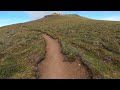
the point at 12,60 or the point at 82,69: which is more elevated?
the point at 82,69

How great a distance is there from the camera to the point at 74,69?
19094 mm

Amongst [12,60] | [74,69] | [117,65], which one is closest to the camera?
[74,69]

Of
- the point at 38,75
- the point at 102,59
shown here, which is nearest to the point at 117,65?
the point at 102,59
